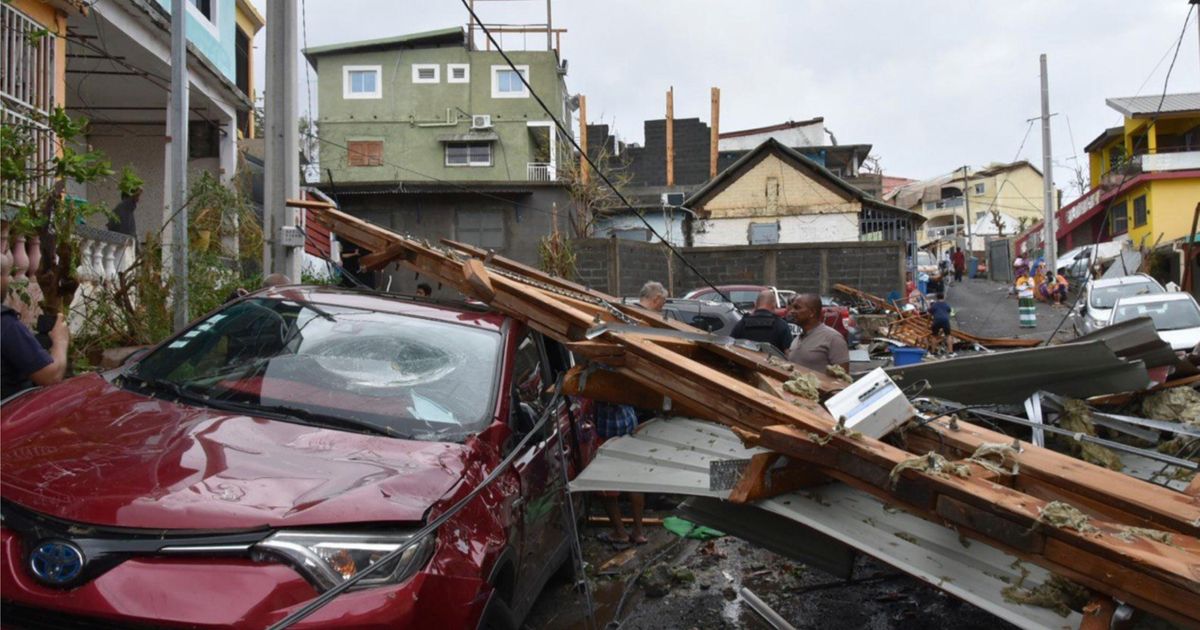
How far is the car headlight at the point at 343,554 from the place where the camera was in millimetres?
2625

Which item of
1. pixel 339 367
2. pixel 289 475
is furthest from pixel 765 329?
pixel 289 475

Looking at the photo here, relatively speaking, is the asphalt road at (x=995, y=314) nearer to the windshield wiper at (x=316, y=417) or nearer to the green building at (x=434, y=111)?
the green building at (x=434, y=111)

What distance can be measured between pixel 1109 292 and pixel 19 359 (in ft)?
64.6

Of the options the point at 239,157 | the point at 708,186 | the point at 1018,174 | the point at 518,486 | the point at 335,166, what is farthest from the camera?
the point at 1018,174

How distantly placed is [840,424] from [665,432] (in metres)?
1.35

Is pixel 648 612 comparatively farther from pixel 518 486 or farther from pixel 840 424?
pixel 840 424

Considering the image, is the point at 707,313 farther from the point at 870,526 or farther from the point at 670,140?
the point at 670,140

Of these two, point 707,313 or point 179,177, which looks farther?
point 707,313

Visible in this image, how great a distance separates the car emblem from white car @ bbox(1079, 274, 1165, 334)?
1846 cm

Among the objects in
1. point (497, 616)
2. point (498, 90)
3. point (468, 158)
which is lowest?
point (497, 616)

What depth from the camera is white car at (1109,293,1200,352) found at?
1438 cm

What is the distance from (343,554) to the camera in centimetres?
271

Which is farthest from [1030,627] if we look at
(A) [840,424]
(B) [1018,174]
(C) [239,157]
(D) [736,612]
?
(B) [1018,174]

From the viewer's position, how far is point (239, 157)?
13984mm
